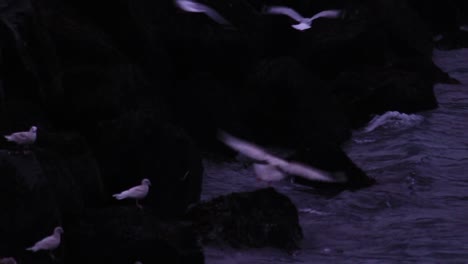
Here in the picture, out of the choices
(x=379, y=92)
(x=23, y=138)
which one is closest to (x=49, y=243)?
(x=23, y=138)

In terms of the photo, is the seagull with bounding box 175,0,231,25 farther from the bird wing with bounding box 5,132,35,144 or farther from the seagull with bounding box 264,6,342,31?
the bird wing with bounding box 5,132,35,144

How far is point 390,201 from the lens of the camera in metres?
13.2

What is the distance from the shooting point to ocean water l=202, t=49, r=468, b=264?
1091cm

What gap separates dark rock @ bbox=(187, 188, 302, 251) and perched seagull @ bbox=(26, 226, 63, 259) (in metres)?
2.37

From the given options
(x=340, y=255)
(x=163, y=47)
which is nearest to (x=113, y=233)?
(x=340, y=255)

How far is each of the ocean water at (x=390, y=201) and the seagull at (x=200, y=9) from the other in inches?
81.3

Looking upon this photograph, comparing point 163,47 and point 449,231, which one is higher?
point 163,47

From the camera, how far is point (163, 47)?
15.5m

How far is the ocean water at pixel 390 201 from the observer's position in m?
10.9

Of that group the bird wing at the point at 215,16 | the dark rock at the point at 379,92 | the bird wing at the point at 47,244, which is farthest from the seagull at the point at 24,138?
the dark rock at the point at 379,92

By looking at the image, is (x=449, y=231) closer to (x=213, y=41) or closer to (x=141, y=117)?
(x=141, y=117)

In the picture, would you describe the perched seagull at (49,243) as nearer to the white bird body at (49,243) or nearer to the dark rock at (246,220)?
the white bird body at (49,243)

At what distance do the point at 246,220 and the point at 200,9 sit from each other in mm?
4340

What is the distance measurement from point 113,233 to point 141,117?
86.4 inches
